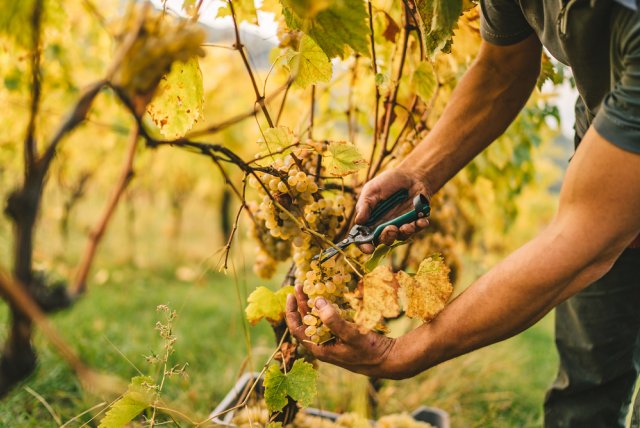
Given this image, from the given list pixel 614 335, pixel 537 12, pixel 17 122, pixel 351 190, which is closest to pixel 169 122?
pixel 351 190

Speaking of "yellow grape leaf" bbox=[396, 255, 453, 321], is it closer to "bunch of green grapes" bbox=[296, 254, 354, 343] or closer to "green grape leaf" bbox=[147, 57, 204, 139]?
"bunch of green grapes" bbox=[296, 254, 354, 343]

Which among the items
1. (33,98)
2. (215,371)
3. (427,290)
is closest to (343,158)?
(427,290)

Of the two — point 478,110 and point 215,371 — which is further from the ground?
point 478,110

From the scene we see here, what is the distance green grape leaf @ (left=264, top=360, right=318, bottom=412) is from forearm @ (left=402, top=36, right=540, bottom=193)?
56cm

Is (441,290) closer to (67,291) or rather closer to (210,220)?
(67,291)

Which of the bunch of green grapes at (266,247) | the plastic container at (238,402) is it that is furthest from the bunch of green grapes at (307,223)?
the plastic container at (238,402)

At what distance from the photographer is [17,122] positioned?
430 centimetres

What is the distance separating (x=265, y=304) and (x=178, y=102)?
1.74ft

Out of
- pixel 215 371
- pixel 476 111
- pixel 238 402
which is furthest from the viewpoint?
pixel 215 371

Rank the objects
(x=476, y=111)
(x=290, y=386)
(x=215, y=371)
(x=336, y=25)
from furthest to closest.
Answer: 1. (x=215, y=371)
2. (x=476, y=111)
3. (x=290, y=386)
4. (x=336, y=25)

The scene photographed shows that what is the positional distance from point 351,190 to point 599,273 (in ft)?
2.32

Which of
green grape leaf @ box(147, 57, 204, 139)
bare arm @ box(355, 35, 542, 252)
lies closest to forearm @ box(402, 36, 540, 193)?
bare arm @ box(355, 35, 542, 252)

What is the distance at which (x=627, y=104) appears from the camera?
31.8 inches

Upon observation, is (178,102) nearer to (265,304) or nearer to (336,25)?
(336,25)
